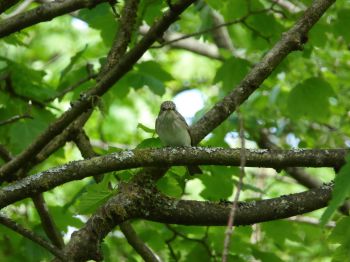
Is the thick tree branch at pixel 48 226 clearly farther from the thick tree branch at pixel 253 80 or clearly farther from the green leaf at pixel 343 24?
the green leaf at pixel 343 24

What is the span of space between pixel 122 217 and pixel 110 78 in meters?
0.96

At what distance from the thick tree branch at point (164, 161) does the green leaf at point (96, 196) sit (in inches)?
16.9

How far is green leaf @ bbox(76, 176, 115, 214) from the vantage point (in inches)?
142

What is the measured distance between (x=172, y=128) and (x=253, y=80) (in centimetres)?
137

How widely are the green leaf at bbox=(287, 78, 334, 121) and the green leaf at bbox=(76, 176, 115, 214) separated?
2.67 metres

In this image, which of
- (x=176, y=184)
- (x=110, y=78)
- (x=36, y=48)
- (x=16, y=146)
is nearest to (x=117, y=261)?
(x=16, y=146)

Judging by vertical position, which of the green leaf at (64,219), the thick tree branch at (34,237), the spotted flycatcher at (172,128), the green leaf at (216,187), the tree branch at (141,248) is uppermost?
the spotted flycatcher at (172,128)

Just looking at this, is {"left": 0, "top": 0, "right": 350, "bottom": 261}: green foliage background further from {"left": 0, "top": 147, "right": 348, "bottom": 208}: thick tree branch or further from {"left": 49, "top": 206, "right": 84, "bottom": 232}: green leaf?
{"left": 0, "top": 147, "right": 348, "bottom": 208}: thick tree branch

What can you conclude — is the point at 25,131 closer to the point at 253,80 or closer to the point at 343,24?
the point at 253,80

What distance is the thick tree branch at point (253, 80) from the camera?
→ 362cm

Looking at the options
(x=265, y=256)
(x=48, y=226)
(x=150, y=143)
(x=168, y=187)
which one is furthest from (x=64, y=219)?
(x=150, y=143)

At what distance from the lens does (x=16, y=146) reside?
16.3 ft

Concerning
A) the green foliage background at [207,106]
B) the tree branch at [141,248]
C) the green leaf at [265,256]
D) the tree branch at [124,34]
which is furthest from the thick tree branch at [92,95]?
the green leaf at [265,256]

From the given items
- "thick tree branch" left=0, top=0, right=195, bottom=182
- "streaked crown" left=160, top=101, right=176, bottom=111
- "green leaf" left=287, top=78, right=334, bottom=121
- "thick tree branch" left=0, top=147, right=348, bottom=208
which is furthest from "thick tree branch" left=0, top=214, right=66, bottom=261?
"green leaf" left=287, top=78, right=334, bottom=121
